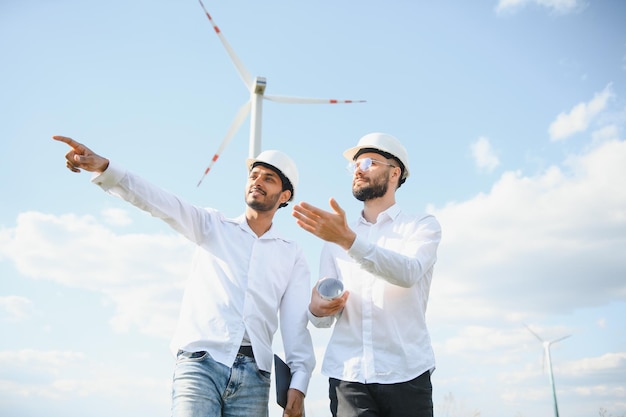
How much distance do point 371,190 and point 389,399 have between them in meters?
2.14

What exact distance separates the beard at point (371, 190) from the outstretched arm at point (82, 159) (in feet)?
8.25

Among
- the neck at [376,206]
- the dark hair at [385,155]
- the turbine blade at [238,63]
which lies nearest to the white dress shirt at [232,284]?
the neck at [376,206]

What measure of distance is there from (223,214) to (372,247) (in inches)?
88.6

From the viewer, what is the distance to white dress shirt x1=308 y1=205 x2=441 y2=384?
206 inches

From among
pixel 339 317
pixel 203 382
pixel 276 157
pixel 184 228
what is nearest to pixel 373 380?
pixel 339 317

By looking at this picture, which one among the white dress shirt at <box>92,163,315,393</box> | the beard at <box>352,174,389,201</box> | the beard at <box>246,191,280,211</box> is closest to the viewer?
the white dress shirt at <box>92,163,315,393</box>

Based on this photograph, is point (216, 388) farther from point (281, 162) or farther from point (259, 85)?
point (259, 85)

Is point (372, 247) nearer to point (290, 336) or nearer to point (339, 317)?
point (339, 317)

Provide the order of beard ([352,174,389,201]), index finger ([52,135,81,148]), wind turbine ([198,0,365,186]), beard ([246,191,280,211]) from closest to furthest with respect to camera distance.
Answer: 1. index finger ([52,135,81,148])
2. beard ([352,174,389,201])
3. beard ([246,191,280,211])
4. wind turbine ([198,0,365,186])

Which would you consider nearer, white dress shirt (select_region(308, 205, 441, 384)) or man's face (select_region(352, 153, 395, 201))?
white dress shirt (select_region(308, 205, 441, 384))

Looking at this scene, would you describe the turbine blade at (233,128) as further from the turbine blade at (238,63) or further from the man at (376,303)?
the man at (376,303)

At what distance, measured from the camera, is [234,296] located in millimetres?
6047

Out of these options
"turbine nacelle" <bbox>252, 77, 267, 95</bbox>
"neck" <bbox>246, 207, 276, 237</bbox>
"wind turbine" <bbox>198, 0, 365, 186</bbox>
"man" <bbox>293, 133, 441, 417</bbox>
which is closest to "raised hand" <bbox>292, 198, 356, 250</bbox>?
"man" <bbox>293, 133, 441, 417</bbox>

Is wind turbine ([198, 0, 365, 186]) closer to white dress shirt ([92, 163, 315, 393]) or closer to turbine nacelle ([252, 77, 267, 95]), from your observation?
turbine nacelle ([252, 77, 267, 95])
